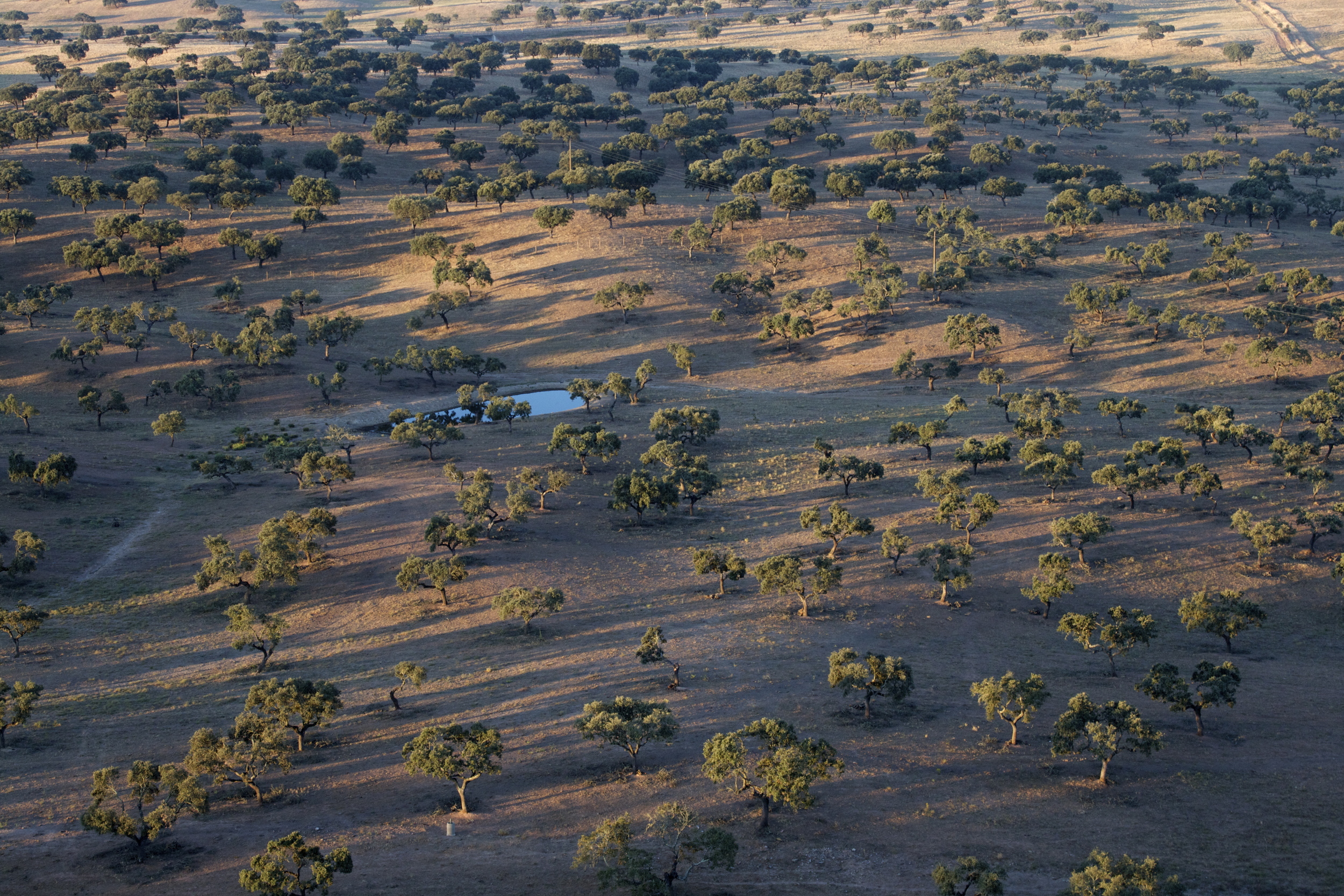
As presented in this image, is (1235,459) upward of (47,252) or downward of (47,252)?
downward

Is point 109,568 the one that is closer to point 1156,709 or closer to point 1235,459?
point 1156,709

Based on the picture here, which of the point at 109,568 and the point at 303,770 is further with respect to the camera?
the point at 109,568

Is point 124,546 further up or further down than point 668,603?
further up

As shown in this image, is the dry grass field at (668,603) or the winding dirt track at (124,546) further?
the winding dirt track at (124,546)

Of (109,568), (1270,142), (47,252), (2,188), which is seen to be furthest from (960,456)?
(1270,142)

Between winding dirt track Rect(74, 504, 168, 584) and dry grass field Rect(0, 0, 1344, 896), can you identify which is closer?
dry grass field Rect(0, 0, 1344, 896)

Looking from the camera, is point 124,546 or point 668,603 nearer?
point 668,603

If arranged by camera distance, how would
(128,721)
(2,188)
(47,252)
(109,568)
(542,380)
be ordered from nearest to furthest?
(128,721) < (109,568) < (542,380) < (47,252) < (2,188)

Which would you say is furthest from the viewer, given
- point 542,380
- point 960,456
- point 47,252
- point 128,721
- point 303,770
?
point 47,252
